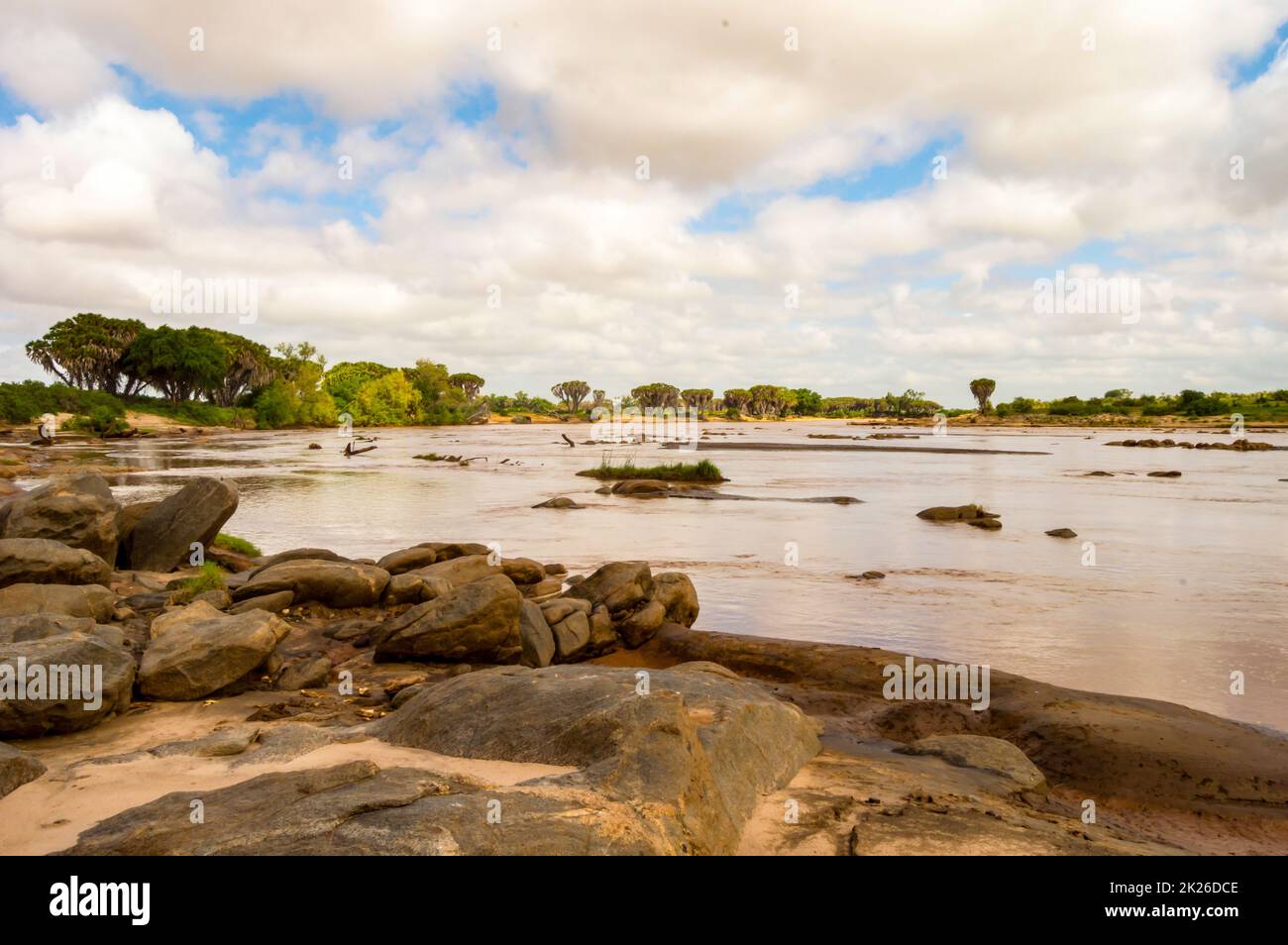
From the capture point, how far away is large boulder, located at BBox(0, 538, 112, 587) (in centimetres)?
1071

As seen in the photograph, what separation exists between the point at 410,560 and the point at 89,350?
105807mm

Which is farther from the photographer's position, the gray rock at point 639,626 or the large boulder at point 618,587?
the large boulder at point 618,587

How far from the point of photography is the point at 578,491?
3628 centimetres

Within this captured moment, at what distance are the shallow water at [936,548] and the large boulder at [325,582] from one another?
18.4ft

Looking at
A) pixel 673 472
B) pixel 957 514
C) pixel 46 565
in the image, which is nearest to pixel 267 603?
pixel 46 565

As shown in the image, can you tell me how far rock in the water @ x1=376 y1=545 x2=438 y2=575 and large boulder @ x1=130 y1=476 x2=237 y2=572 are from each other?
125 inches

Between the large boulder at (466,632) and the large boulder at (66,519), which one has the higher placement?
the large boulder at (66,519)

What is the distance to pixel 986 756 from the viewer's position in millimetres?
6941

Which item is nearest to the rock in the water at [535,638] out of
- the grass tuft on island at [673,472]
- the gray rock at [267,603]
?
the gray rock at [267,603]

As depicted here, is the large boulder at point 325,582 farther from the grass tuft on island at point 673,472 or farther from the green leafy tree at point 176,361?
the green leafy tree at point 176,361

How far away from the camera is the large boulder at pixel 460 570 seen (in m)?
13.6

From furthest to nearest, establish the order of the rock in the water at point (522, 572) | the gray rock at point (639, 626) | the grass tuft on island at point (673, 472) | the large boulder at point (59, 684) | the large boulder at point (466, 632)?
1. the grass tuft on island at point (673, 472)
2. the rock in the water at point (522, 572)
3. the gray rock at point (639, 626)
4. the large boulder at point (466, 632)
5. the large boulder at point (59, 684)

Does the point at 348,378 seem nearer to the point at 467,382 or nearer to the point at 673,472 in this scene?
the point at 467,382
